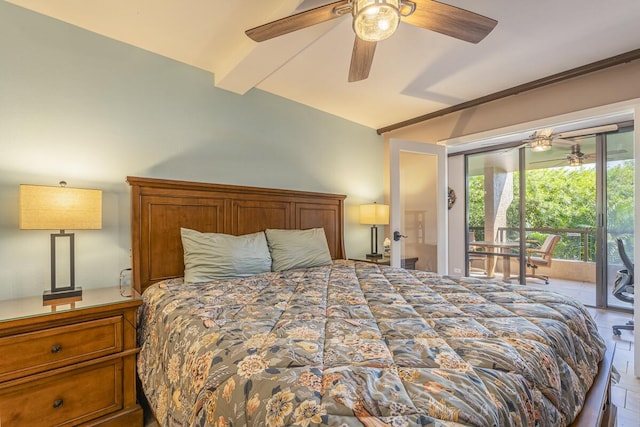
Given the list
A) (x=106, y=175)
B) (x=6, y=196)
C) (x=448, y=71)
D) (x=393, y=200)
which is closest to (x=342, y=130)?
(x=393, y=200)

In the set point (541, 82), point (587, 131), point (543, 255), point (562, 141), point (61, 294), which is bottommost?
point (543, 255)

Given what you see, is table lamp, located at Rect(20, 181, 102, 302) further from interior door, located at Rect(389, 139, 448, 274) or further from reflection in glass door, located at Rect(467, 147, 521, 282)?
reflection in glass door, located at Rect(467, 147, 521, 282)

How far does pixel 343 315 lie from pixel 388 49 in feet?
6.56

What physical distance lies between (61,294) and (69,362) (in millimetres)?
423

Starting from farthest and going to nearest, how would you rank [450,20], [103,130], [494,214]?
[494,214] < [103,130] < [450,20]

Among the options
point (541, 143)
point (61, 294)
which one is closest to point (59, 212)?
point (61, 294)

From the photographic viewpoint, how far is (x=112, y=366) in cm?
162

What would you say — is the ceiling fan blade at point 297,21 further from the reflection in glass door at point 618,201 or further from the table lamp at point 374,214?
the reflection in glass door at point 618,201

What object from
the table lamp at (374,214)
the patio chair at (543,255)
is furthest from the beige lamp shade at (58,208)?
the patio chair at (543,255)

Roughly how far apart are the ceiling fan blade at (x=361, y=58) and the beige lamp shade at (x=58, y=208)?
1.80 metres

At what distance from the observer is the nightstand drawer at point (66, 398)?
137 cm

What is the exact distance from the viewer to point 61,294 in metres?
1.70

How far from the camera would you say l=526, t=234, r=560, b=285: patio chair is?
474 centimetres

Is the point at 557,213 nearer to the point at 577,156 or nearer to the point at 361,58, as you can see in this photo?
the point at 577,156
